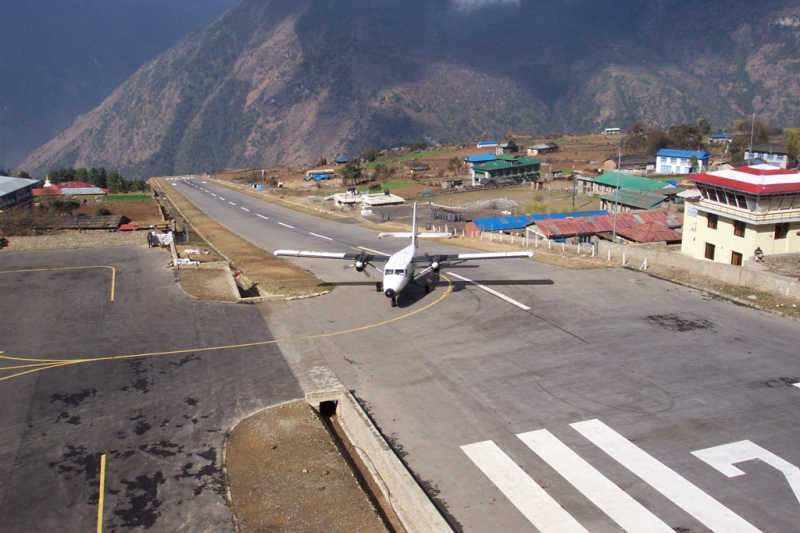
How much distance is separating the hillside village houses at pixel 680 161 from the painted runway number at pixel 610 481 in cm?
13945

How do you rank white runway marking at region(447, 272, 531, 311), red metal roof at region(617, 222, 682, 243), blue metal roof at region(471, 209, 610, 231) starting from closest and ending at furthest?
white runway marking at region(447, 272, 531, 311) → red metal roof at region(617, 222, 682, 243) → blue metal roof at region(471, 209, 610, 231)

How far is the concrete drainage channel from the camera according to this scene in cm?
2042

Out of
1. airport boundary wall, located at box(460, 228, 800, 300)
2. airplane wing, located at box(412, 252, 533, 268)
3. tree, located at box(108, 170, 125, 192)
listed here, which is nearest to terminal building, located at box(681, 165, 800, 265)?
airport boundary wall, located at box(460, 228, 800, 300)

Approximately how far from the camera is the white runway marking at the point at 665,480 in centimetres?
1977

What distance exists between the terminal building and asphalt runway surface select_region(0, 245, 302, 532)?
41.9 meters

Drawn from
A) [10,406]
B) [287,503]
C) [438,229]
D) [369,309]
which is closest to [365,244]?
[438,229]

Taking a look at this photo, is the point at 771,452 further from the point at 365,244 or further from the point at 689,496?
the point at 365,244

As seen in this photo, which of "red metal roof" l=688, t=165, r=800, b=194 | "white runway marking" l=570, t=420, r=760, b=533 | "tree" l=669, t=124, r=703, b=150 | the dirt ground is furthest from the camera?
"tree" l=669, t=124, r=703, b=150

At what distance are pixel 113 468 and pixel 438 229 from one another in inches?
2910

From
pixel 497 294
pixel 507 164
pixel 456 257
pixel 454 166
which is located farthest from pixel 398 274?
pixel 454 166

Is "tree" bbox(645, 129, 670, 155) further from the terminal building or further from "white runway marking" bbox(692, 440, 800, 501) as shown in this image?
"white runway marking" bbox(692, 440, 800, 501)

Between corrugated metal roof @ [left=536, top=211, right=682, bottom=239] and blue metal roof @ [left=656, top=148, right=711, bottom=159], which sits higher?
blue metal roof @ [left=656, top=148, right=711, bottom=159]

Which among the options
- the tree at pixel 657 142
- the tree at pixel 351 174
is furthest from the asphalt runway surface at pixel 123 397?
the tree at pixel 657 142

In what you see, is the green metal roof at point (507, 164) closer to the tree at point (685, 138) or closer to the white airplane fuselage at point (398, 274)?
the tree at point (685, 138)
